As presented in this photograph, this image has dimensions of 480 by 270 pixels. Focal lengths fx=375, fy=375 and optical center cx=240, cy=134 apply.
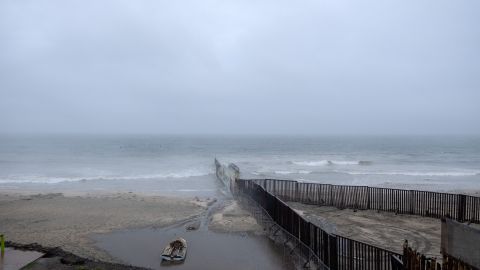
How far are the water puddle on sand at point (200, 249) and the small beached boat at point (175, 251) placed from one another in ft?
0.73

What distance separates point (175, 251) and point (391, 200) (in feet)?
35.7

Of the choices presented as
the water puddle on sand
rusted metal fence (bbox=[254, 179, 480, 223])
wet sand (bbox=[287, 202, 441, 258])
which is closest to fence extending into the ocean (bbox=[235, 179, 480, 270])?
rusted metal fence (bbox=[254, 179, 480, 223])

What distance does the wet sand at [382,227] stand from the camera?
1282 cm

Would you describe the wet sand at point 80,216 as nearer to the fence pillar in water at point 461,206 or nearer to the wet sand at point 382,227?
the wet sand at point 382,227

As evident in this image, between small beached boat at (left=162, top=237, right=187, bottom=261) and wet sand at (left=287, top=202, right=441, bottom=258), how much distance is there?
19.1 ft

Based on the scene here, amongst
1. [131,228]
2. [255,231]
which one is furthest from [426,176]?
[131,228]

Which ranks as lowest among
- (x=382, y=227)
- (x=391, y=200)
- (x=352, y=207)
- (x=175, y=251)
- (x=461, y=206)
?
(x=175, y=251)

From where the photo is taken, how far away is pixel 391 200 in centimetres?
1775

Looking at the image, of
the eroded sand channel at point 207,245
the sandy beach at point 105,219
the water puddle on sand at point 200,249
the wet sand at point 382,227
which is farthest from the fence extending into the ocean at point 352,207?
the sandy beach at point 105,219

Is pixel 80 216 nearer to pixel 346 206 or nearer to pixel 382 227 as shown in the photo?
pixel 346 206

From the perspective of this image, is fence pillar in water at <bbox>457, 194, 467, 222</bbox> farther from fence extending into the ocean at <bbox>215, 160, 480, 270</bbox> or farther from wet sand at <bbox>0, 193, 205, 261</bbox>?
wet sand at <bbox>0, 193, 205, 261</bbox>

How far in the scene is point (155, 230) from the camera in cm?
1576

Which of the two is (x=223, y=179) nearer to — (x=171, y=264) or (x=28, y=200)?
(x=28, y=200)

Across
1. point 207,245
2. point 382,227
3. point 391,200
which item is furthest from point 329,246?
point 391,200
